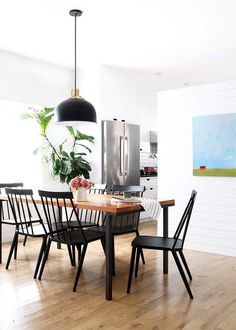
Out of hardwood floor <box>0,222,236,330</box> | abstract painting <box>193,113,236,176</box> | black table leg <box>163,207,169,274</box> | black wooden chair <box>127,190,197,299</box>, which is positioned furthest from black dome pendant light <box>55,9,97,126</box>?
abstract painting <box>193,113,236,176</box>

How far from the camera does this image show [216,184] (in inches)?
195

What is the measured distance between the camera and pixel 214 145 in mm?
4938

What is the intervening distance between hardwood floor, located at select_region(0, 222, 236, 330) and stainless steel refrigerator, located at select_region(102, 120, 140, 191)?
6.82 feet

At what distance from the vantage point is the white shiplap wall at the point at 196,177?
15.9 feet

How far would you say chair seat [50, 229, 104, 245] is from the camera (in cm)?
342

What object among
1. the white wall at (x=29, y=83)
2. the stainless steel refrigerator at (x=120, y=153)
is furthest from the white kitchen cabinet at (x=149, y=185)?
the white wall at (x=29, y=83)

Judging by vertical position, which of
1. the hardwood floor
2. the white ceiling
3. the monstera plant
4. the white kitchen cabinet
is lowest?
the hardwood floor

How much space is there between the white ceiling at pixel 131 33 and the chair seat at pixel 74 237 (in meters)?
2.37

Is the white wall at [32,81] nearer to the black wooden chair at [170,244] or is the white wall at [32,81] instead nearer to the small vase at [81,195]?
the small vase at [81,195]

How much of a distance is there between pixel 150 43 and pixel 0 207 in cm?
294

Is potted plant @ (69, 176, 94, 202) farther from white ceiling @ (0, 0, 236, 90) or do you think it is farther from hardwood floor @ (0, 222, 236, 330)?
white ceiling @ (0, 0, 236, 90)

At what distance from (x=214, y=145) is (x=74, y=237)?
238 centimetres

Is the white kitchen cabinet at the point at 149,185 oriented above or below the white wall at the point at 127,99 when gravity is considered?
below

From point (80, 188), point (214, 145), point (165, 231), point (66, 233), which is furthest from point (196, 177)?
point (66, 233)
